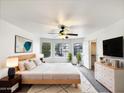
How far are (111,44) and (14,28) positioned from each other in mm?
3920

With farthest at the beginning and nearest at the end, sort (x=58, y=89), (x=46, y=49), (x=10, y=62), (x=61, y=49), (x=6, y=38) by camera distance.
Result: (x=61, y=49) < (x=46, y=49) < (x=6, y=38) < (x=58, y=89) < (x=10, y=62)

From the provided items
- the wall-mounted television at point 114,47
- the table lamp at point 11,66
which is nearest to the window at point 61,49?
the wall-mounted television at point 114,47

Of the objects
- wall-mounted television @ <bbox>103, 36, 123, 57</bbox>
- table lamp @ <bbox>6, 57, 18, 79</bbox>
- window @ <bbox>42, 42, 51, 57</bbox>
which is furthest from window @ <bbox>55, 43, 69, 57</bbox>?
table lamp @ <bbox>6, 57, 18, 79</bbox>

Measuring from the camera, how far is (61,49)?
1024cm

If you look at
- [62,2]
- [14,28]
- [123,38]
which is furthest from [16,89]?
[123,38]

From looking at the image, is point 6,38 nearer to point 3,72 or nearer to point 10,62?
point 10,62

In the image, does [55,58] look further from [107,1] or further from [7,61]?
[107,1]

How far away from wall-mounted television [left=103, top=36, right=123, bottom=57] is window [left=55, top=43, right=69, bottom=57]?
5.51m

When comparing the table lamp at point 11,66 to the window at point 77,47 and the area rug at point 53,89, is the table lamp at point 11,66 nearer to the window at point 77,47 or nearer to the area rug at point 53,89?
the area rug at point 53,89

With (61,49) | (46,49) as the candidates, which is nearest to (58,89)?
(46,49)

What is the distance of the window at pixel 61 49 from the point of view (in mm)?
10172

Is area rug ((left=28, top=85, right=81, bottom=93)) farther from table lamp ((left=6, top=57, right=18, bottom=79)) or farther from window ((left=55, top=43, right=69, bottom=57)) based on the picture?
window ((left=55, top=43, right=69, bottom=57))

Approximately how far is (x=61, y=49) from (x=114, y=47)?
20.8 feet

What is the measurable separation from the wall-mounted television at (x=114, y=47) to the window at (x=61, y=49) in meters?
5.51
